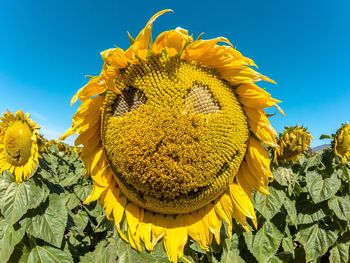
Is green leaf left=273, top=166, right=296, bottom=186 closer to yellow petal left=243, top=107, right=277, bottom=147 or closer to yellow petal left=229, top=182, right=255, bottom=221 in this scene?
yellow petal left=229, top=182, right=255, bottom=221

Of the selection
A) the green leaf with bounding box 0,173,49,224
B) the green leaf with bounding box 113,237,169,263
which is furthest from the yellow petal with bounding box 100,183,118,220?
the green leaf with bounding box 0,173,49,224

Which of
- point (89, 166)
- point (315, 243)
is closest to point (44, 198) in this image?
point (89, 166)

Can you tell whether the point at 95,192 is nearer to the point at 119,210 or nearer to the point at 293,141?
the point at 119,210

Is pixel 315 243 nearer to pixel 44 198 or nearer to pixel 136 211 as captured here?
pixel 44 198

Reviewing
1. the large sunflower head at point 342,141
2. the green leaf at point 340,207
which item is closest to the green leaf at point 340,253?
the green leaf at point 340,207

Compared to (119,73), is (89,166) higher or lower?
lower

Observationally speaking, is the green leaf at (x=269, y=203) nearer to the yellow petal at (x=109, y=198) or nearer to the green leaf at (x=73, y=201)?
the green leaf at (x=73, y=201)

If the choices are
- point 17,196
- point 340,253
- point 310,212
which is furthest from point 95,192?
point 340,253
